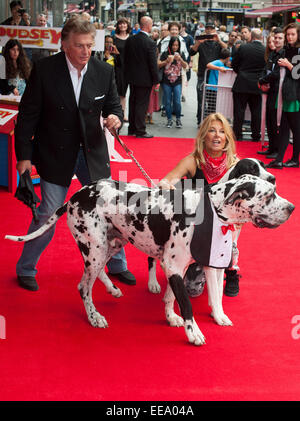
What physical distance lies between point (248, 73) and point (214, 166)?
6015 millimetres

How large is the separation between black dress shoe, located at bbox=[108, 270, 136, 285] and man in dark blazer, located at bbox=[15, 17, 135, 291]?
2.19 feet

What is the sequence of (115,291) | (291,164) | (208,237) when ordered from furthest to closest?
(291,164)
(115,291)
(208,237)

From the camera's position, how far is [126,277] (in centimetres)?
439

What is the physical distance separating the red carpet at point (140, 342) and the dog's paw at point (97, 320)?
45mm

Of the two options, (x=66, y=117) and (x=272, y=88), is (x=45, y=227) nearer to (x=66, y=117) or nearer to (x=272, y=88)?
(x=66, y=117)

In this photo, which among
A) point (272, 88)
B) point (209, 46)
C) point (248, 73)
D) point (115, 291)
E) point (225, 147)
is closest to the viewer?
point (225, 147)

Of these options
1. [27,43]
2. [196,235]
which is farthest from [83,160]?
[27,43]

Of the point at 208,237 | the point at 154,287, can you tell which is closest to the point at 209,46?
the point at 154,287

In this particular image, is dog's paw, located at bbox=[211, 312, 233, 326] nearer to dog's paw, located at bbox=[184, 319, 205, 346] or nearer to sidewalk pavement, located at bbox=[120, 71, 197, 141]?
dog's paw, located at bbox=[184, 319, 205, 346]

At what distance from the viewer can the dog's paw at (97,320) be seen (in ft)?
12.0

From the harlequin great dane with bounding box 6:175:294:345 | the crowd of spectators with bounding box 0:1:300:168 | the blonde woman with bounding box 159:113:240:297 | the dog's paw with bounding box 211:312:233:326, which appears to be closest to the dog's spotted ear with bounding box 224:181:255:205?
the harlequin great dane with bounding box 6:175:294:345

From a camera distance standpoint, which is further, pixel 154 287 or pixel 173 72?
pixel 173 72

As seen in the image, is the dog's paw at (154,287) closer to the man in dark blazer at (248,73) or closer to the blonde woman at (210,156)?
the blonde woman at (210,156)

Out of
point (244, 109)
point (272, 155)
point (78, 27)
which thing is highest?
point (78, 27)
